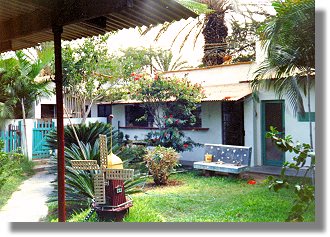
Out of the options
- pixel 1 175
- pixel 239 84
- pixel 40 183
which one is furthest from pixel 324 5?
pixel 1 175

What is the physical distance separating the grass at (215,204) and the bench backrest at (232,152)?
298mm

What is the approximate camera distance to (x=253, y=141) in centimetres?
353

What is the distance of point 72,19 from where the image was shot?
2695mm

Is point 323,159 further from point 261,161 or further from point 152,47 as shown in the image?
point 152,47

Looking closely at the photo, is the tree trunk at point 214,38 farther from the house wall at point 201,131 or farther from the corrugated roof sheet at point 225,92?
the house wall at point 201,131

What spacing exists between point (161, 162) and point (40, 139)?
1.27 meters

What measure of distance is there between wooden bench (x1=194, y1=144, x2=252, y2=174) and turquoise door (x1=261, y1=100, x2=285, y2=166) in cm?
22

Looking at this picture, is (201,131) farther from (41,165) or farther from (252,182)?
(41,165)

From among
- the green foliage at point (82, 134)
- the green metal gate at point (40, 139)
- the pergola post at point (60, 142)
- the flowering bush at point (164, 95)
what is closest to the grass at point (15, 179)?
the green metal gate at point (40, 139)

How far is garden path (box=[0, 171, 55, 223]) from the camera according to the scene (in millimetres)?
2971

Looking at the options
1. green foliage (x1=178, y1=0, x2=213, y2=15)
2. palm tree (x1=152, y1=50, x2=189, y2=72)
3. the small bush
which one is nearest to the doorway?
the small bush

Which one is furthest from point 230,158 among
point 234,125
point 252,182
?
point 252,182

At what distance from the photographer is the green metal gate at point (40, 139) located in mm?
3164

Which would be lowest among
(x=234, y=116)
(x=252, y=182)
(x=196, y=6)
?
(x=252, y=182)
